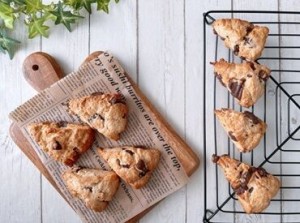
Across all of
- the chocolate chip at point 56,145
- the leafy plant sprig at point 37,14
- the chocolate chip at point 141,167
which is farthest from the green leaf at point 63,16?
the chocolate chip at point 141,167

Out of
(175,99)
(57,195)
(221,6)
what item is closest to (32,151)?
(57,195)

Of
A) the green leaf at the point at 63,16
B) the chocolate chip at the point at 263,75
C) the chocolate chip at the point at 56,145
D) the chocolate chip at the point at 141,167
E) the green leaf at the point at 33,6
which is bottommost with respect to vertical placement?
the chocolate chip at the point at 141,167

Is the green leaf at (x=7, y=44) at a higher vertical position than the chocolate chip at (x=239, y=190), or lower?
higher

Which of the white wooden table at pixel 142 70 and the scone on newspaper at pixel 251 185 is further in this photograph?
Result: the white wooden table at pixel 142 70

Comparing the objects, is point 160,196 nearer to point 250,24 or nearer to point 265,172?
point 265,172

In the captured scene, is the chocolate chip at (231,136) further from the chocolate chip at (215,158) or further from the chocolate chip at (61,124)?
the chocolate chip at (61,124)
